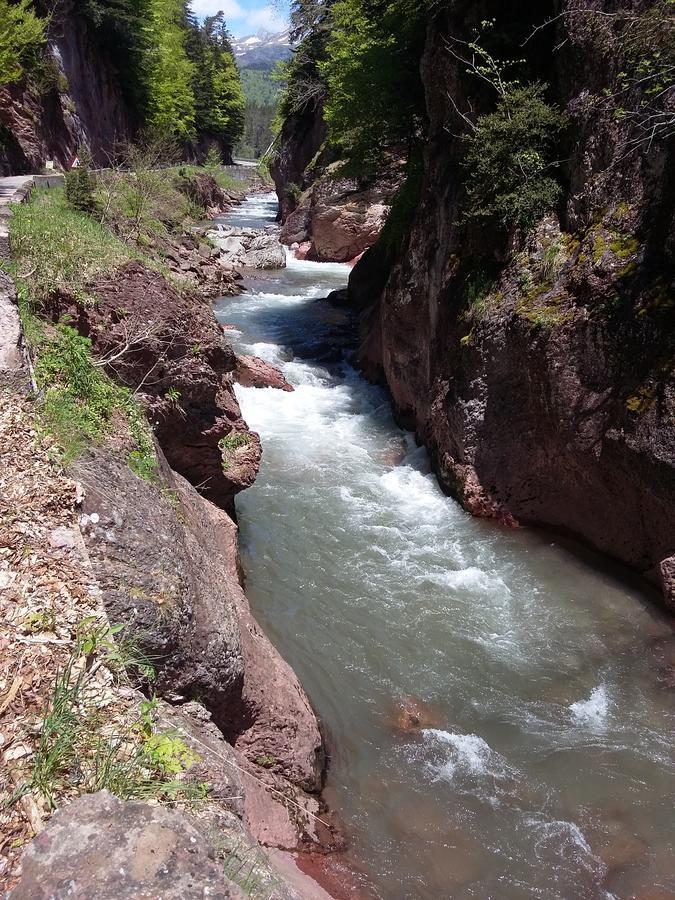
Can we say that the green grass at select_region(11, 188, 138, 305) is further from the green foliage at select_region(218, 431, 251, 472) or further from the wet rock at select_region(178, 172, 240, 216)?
the wet rock at select_region(178, 172, 240, 216)

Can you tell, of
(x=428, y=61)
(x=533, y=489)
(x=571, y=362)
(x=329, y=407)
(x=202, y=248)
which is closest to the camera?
(x=571, y=362)

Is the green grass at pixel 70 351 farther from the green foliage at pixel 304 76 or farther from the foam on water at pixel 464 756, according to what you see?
the green foliage at pixel 304 76

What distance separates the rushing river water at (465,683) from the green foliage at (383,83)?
33.6ft

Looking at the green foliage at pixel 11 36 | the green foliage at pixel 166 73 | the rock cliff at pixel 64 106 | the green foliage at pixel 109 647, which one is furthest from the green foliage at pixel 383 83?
the green foliage at pixel 166 73

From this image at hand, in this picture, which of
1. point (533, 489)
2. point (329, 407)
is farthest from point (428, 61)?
point (533, 489)

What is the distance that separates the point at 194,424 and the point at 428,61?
9.21m

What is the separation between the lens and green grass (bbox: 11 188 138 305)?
6332 mm

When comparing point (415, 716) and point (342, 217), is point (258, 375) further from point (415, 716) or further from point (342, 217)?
point (342, 217)

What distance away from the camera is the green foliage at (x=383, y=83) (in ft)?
45.5

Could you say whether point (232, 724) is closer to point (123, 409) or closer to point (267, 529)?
point (123, 409)

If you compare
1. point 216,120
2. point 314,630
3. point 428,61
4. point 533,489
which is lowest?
point 314,630

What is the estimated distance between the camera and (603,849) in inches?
189

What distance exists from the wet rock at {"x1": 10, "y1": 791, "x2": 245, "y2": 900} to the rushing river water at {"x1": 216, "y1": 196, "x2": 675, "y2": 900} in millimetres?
3091

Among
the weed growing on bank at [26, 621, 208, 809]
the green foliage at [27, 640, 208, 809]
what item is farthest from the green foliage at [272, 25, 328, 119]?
the green foliage at [27, 640, 208, 809]
